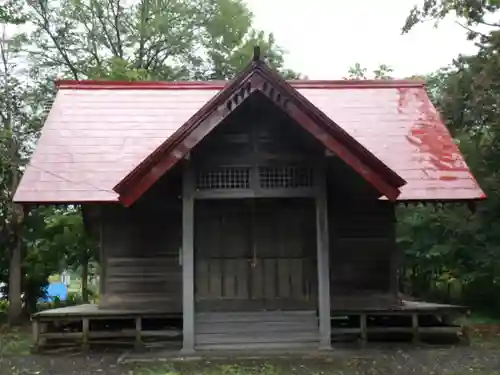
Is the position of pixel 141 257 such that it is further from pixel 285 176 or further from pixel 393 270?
pixel 393 270

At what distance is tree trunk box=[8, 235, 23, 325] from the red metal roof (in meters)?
Answer: 6.68

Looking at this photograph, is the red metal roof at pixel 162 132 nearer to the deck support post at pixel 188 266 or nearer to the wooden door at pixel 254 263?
the deck support post at pixel 188 266

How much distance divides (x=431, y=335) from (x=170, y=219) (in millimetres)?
5532

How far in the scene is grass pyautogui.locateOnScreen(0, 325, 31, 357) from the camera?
41.5ft

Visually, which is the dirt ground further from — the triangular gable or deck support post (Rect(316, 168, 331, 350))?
the triangular gable

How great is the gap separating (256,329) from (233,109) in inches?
154

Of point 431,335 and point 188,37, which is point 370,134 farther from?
point 188,37

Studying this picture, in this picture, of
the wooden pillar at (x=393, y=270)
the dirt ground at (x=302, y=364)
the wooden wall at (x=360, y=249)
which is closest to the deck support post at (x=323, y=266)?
the dirt ground at (x=302, y=364)

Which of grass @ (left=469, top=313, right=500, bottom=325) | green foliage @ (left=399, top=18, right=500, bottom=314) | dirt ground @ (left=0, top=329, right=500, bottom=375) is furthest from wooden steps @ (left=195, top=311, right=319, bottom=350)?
grass @ (left=469, top=313, right=500, bottom=325)

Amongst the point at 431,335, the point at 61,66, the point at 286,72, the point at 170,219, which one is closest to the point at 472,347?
the point at 431,335

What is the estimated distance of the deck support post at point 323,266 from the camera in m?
11.1

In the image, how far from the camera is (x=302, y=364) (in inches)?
395

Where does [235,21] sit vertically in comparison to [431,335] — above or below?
above

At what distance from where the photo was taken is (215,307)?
39.3 ft
